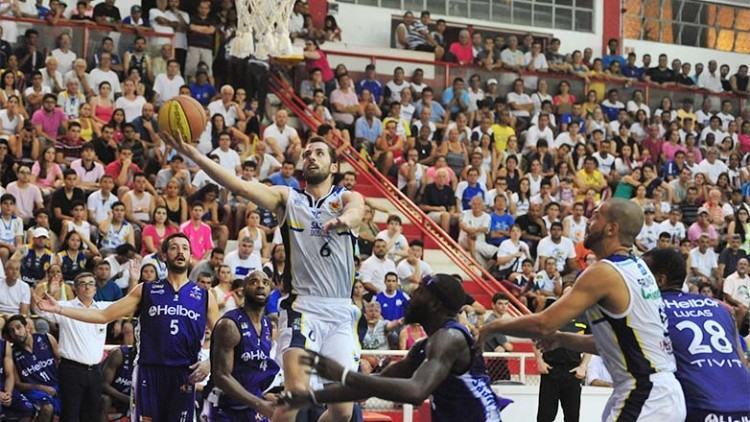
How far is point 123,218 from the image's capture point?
1767cm

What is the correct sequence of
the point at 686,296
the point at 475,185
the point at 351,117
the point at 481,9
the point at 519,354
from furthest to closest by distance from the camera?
the point at 481,9, the point at 351,117, the point at 475,185, the point at 519,354, the point at 686,296

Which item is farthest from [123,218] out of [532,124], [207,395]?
[532,124]

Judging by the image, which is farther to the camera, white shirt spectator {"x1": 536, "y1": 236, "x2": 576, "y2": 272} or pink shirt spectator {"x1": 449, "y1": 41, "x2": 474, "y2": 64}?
pink shirt spectator {"x1": 449, "y1": 41, "x2": 474, "y2": 64}

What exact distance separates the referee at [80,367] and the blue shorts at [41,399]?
8cm

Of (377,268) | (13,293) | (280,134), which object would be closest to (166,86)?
(280,134)

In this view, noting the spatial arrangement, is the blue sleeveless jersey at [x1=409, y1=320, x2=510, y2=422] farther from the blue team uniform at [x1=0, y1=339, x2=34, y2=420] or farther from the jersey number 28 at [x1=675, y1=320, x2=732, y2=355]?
the blue team uniform at [x1=0, y1=339, x2=34, y2=420]

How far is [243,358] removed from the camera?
10.9 metres

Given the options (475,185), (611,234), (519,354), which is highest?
(611,234)

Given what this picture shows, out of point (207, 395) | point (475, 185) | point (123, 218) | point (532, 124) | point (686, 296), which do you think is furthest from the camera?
point (532, 124)

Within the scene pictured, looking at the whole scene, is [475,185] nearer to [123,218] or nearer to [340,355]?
[123,218]

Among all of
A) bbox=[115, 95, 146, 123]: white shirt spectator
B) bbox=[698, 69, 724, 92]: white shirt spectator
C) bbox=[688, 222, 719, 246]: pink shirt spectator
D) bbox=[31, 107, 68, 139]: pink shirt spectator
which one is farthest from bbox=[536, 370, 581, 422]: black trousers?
bbox=[698, 69, 724, 92]: white shirt spectator

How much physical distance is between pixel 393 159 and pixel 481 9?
8387 millimetres

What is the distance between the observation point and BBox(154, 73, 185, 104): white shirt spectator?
21217mm

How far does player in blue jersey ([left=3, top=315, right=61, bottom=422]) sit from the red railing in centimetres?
692
